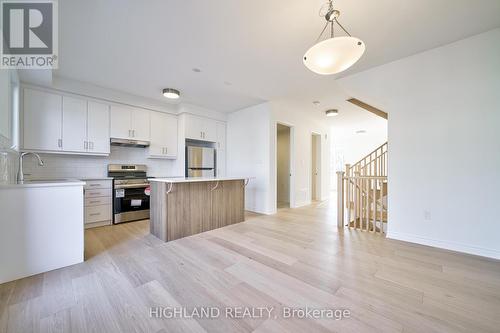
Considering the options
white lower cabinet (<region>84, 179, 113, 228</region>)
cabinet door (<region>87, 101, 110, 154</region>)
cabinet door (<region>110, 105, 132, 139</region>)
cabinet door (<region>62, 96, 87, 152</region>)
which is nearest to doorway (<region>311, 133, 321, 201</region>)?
cabinet door (<region>110, 105, 132, 139</region>)

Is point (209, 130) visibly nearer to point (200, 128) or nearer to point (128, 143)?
point (200, 128)

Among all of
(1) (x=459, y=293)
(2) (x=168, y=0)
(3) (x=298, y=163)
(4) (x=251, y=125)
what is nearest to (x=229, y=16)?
(2) (x=168, y=0)

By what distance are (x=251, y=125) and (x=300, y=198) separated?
246 centimetres

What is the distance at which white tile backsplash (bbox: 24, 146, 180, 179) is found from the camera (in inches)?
132

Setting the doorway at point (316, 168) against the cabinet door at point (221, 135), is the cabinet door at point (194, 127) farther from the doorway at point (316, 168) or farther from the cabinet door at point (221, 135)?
the doorway at point (316, 168)

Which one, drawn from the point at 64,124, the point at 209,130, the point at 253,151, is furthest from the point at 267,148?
the point at 64,124

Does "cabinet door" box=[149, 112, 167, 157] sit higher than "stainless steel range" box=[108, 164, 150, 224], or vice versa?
"cabinet door" box=[149, 112, 167, 157]

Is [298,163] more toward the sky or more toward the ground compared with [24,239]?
more toward the sky

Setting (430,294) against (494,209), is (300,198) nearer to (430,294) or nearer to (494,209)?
(494,209)

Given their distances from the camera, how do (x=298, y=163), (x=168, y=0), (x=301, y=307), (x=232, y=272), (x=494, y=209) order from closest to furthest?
(x=301, y=307)
(x=168, y=0)
(x=232, y=272)
(x=494, y=209)
(x=298, y=163)

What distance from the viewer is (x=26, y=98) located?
120 inches

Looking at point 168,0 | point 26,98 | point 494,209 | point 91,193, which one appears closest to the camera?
point 168,0

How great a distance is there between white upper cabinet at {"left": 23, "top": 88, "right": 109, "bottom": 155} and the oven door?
827 millimetres

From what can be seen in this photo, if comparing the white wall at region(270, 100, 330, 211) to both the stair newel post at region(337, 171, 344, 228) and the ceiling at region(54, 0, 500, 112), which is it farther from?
the stair newel post at region(337, 171, 344, 228)
